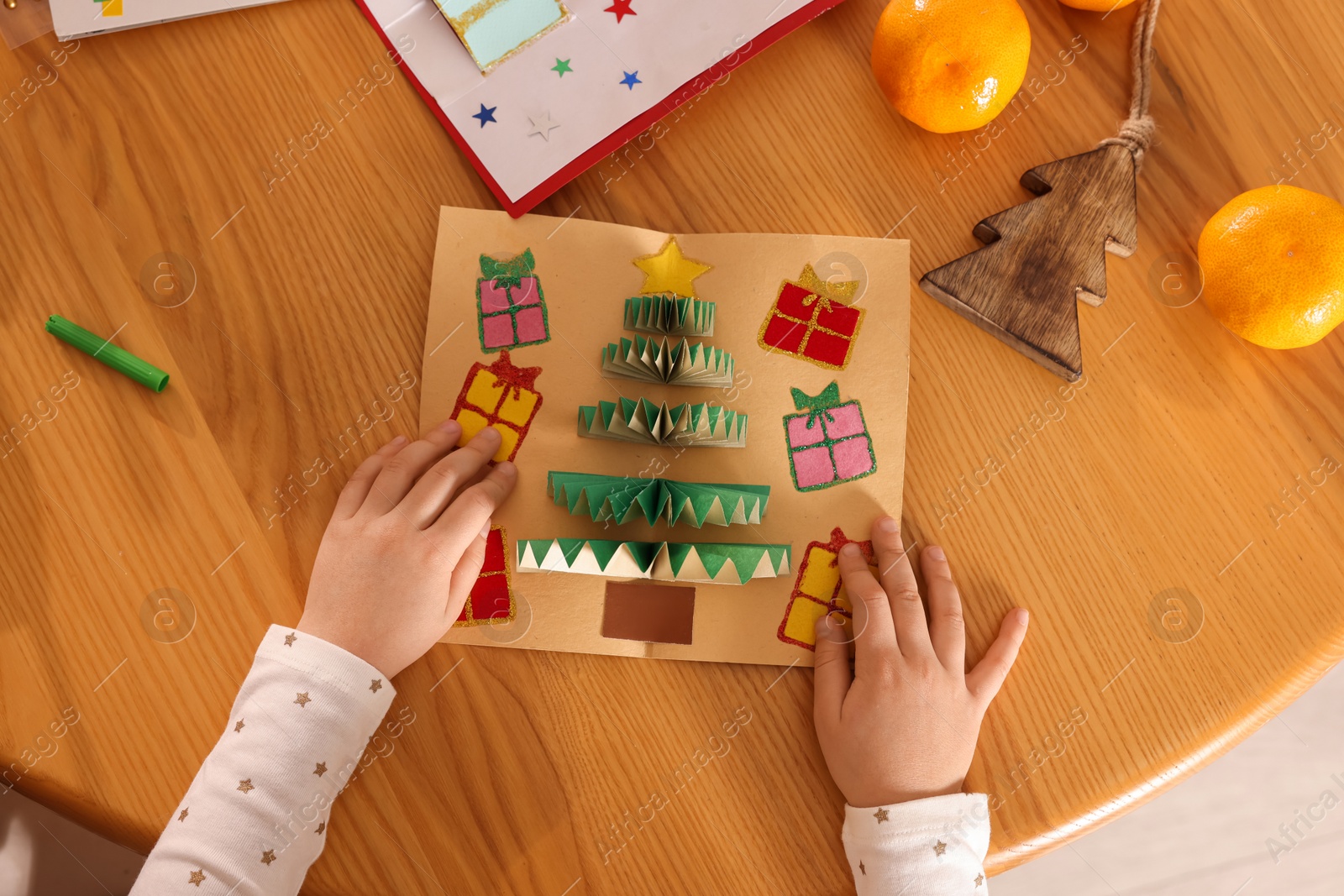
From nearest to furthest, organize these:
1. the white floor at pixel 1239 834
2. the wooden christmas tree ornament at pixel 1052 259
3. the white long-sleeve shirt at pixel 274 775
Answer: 1. the white long-sleeve shirt at pixel 274 775
2. the wooden christmas tree ornament at pixel 1052 259
3. the white floor at pixel 1239 834

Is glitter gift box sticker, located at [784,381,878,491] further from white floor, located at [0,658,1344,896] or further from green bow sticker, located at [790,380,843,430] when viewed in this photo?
white floor, located at [0,658,1344,896]

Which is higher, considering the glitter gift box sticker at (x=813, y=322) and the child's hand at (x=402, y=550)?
the child's hand at (x=402, y=550)

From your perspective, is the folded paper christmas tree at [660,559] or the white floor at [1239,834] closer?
the folded paper christmas tree at [660,559]

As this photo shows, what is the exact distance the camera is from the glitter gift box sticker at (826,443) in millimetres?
686

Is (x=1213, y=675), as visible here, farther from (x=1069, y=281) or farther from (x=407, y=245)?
(x=407, y=245)

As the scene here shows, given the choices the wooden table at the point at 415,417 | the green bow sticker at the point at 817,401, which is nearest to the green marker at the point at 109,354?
the wooden table at the point at 415,417

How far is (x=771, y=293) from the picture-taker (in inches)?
27.9

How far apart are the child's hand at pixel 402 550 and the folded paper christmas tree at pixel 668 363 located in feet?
0.44

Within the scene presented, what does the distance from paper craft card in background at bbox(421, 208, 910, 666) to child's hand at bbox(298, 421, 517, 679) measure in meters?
0.03

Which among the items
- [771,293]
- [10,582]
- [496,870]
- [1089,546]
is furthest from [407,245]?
[1089,546]

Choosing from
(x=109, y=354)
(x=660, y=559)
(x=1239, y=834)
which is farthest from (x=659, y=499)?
(x=1239, y=834)

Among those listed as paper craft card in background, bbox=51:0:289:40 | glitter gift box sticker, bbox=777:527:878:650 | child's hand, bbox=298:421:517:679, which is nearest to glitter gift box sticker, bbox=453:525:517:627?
child's hand, bbox=298:421:517:679

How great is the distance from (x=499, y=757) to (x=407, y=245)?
0.46 m

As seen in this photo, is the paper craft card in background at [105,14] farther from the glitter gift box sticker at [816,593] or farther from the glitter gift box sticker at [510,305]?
the glitter gift box sticker at [816,593]
